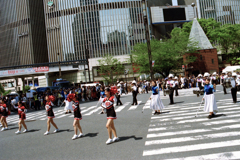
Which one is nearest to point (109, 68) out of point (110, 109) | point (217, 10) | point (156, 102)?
point (156, 102)

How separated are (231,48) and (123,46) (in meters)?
30.9

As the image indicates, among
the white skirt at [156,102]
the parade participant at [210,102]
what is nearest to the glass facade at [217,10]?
the white skirt at [156,102]

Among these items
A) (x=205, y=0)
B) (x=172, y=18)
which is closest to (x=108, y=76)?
(x=172, y=18)

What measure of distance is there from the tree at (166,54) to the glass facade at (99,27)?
18.6 m

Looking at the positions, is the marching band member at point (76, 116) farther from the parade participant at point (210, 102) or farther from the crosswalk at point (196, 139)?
the parade participant at point (210, 102)

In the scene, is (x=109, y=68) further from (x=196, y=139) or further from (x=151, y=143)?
(x=196, y=139)

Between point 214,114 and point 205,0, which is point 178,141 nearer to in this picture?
point 214,114

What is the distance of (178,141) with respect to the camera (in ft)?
22.0

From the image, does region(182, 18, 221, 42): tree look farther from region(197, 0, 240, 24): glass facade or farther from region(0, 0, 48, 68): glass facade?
region(0, 0, 48, 68): glass facade

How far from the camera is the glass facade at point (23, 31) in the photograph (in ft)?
273

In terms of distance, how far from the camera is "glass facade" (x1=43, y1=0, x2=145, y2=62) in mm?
65062

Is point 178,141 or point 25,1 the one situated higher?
point 25,1

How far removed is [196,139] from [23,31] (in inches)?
3452

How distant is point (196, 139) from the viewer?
6695mm
